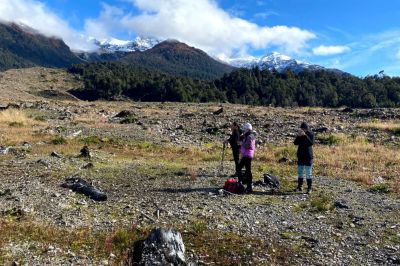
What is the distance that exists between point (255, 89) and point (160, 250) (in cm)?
10954

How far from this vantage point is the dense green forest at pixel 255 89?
108 m

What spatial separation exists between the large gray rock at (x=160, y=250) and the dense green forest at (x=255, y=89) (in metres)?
93.4

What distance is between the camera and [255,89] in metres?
118

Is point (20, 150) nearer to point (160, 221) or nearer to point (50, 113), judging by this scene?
Result: point (160, 221)

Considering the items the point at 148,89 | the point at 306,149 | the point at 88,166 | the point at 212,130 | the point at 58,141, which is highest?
the point at 148,89

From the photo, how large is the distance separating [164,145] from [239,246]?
18.9m

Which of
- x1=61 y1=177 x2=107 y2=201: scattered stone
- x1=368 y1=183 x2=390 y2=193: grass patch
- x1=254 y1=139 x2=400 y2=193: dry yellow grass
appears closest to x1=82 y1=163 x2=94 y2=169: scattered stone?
x1=61 y1=177 x2=107 y2=201: scattered stone

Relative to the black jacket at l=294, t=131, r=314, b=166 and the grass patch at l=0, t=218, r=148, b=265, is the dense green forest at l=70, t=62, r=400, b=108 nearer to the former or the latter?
the black jacket at l=294, t=131, r=314, b=166

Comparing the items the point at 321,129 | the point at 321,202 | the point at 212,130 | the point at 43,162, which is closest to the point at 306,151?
the point at 321,202

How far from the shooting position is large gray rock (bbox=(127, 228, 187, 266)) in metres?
10.2

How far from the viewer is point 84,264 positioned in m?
10.1

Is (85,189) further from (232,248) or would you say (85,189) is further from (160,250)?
(232,248)

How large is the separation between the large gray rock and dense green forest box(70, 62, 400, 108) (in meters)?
93.4

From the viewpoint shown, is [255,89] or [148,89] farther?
[255,89]
